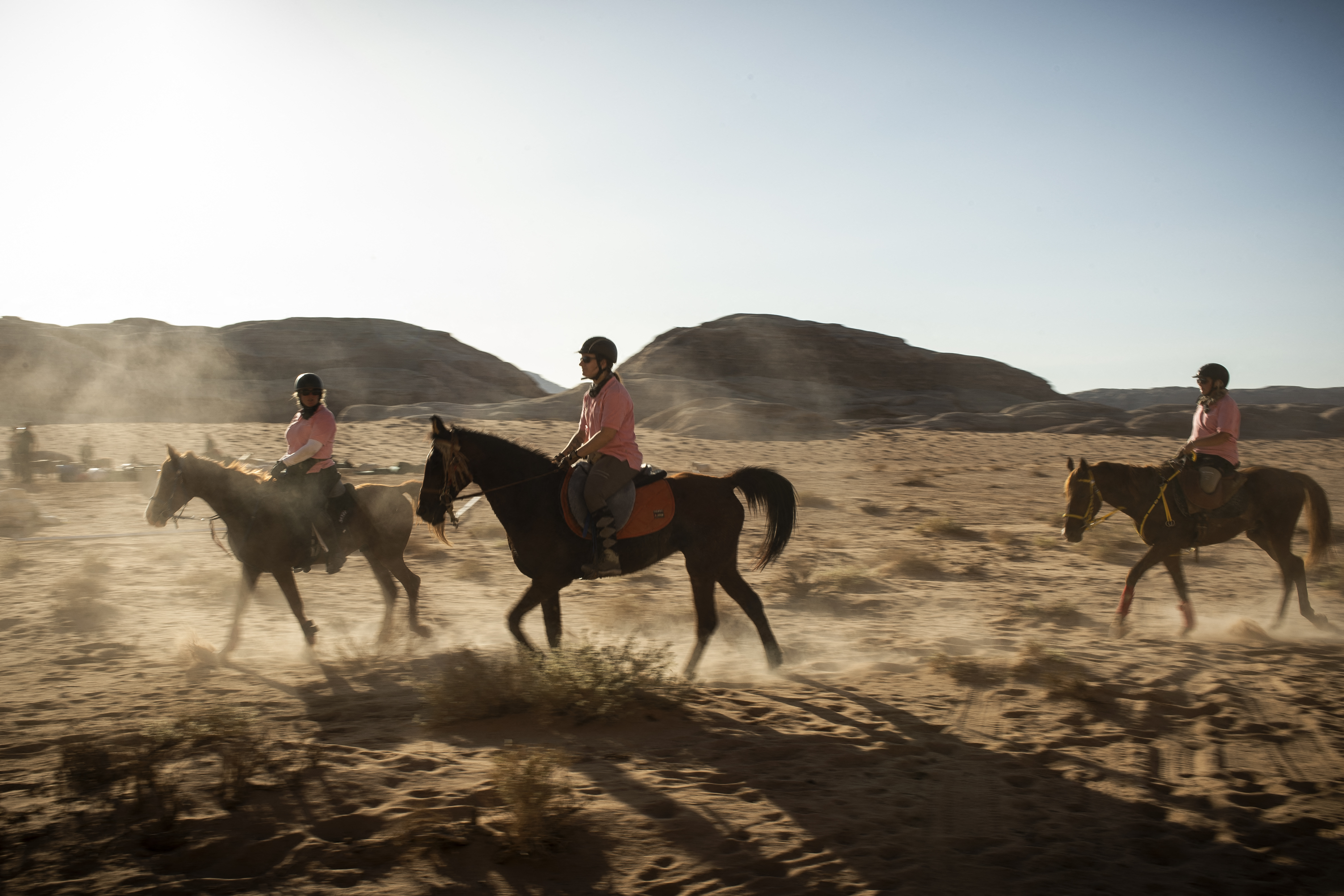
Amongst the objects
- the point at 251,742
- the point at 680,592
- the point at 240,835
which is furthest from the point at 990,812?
the point at 680,592

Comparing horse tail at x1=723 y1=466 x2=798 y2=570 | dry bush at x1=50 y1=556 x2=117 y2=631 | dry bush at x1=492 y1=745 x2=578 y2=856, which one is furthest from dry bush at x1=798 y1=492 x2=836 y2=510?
dry bush at x1=492 y1=745 x2=578 y2=856

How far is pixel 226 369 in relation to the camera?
82000mm

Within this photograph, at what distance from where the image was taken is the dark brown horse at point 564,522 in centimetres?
635

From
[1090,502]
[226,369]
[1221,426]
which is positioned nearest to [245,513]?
[1090,502]

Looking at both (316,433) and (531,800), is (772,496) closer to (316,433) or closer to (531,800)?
(531,800)

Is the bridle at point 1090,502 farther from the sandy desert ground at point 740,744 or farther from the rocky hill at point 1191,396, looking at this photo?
the rocky hill at point 1191,396

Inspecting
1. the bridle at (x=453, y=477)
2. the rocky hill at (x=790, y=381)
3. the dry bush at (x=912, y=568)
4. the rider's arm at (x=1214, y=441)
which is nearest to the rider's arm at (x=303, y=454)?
the bridle at (x=453, y=477)

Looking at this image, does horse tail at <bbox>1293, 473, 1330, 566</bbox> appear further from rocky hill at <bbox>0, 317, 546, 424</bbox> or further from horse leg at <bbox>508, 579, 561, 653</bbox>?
rocky hill at <bbox>0, 317, 546, 424</bbox>

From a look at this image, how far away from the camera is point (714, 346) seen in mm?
77438

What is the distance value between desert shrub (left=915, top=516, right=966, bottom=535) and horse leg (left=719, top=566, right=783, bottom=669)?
29.0 feet

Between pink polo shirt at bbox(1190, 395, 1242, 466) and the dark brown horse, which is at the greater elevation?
pink polo shirt at bbox(1190, 395, 1242, 466)

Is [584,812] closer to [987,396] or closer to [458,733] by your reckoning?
[458,733]

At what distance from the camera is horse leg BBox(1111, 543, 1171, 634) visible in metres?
8.10

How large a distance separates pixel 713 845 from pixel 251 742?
2.88 metres
